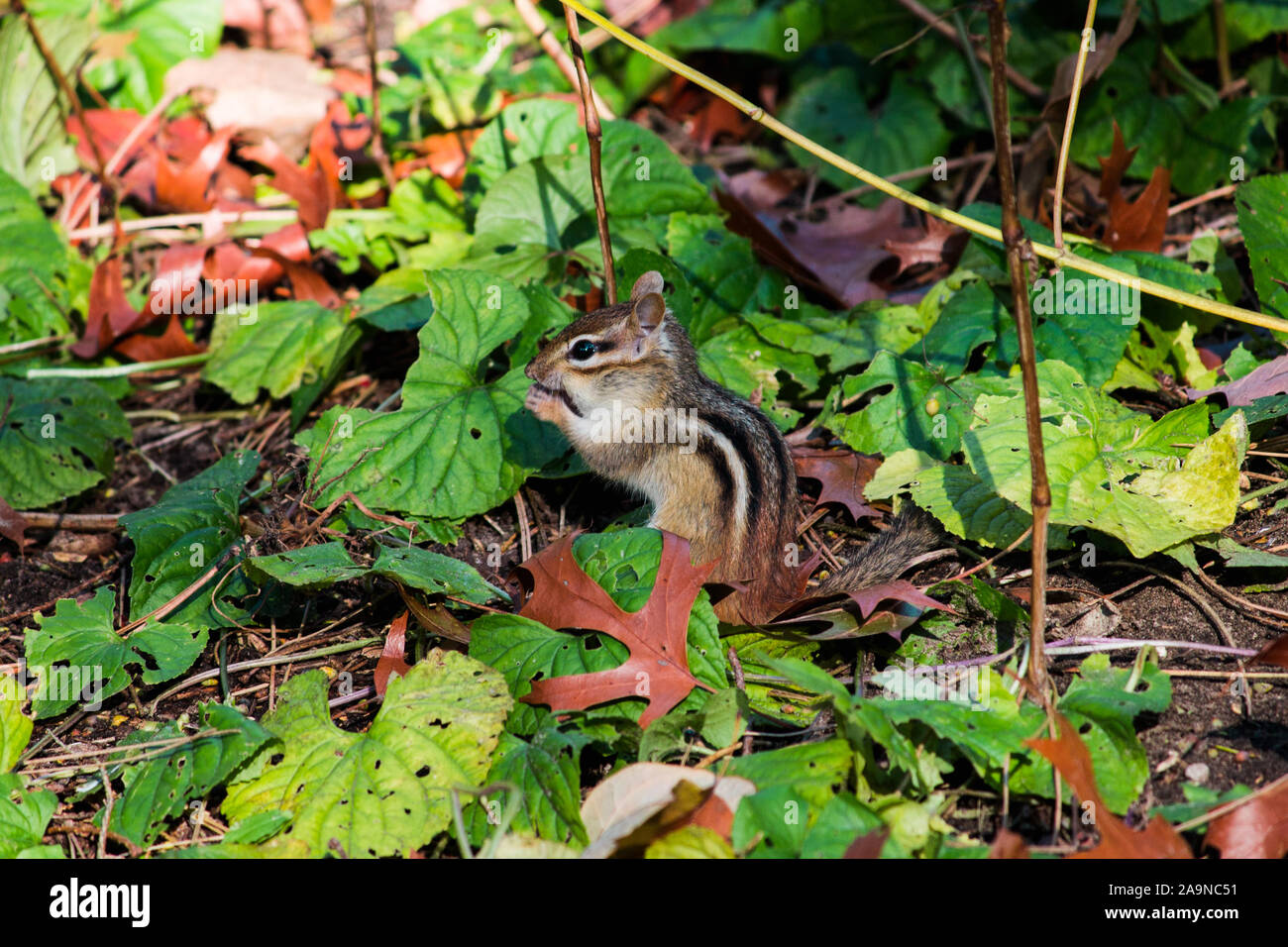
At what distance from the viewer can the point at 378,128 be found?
5.78 meters

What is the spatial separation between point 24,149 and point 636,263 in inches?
152

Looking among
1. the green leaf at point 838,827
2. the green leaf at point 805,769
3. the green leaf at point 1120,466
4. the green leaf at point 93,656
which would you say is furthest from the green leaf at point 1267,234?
the green leaf at point 93,656

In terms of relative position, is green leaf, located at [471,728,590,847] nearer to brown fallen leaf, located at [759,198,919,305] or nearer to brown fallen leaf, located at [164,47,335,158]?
brown fallen leaf, located at [759,198,919,305]

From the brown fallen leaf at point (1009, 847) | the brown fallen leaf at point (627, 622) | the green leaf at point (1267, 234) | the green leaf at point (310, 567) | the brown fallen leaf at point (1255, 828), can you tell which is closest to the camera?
the brown fallen leaf at point (1009, 847)

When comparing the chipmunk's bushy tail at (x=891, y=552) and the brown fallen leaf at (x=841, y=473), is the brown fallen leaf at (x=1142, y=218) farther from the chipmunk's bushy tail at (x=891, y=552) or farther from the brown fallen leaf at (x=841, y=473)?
the chipmunk's bushy tail at (x=891, y=552)

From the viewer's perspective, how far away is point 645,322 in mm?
4094

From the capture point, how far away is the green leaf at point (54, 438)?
4414 millimetres

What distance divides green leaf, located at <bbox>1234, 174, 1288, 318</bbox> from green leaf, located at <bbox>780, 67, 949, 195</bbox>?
6.22ft

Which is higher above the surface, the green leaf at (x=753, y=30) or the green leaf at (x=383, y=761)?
the green leaf at (x=753, y=30)

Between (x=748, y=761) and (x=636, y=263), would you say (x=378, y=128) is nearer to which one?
(x=636, y=263)

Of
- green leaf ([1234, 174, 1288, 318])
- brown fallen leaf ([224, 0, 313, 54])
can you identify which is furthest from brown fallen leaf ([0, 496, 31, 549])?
green leaf ([1234, 174, 1288, 318])

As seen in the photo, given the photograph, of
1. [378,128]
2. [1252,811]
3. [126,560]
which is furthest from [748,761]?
[378,128]

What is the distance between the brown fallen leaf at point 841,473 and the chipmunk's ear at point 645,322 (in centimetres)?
73

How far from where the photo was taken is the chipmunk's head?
Answer: 405 cm
